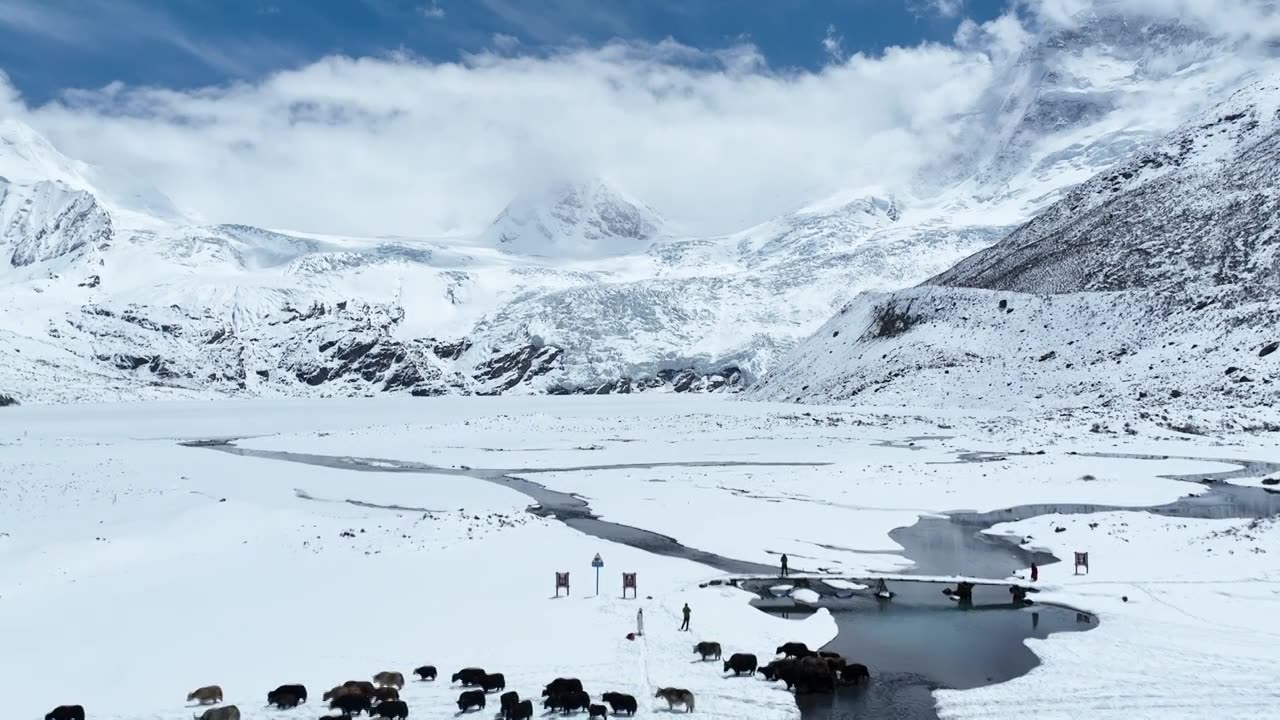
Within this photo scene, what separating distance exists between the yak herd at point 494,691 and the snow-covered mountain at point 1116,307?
78.1 m

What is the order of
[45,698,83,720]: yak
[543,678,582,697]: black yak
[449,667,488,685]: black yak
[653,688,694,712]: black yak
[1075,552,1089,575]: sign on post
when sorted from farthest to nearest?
[1075,552,1089,575]: sign on post < [449,667,488,685]: black yak < [543,678,582,697]: black yak < [653,688,694,712]: black yak < [45,698,83,720]: yak

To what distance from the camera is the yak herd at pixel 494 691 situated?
61.0 feet

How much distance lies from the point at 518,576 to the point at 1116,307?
106286mm

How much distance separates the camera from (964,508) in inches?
1842

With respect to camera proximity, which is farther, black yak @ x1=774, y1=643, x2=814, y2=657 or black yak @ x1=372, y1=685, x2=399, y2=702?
black yak @ x1=774, y1=643, x2=814, y2=657

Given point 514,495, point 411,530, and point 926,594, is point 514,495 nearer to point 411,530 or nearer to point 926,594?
point 411,530

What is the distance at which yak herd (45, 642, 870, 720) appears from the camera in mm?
18594

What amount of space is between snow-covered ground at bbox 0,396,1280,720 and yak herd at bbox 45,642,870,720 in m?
0.44

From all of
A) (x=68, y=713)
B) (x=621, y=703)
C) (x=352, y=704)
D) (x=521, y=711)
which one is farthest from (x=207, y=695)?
(x=621, y=703)

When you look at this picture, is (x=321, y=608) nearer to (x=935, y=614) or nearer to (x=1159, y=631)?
(x=935, y=614)

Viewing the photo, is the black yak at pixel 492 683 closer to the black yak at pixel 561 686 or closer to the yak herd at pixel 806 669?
the black yak at pixel 561 686

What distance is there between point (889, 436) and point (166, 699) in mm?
73533

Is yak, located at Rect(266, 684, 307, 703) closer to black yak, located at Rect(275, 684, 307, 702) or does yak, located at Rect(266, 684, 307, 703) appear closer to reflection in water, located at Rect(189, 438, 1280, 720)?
black yak, located at Rect(275, 684, 307, 702)

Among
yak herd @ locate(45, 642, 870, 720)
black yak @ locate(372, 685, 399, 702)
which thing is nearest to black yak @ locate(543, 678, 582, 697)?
yak herd @ locate(45, 642, 870, 720)
